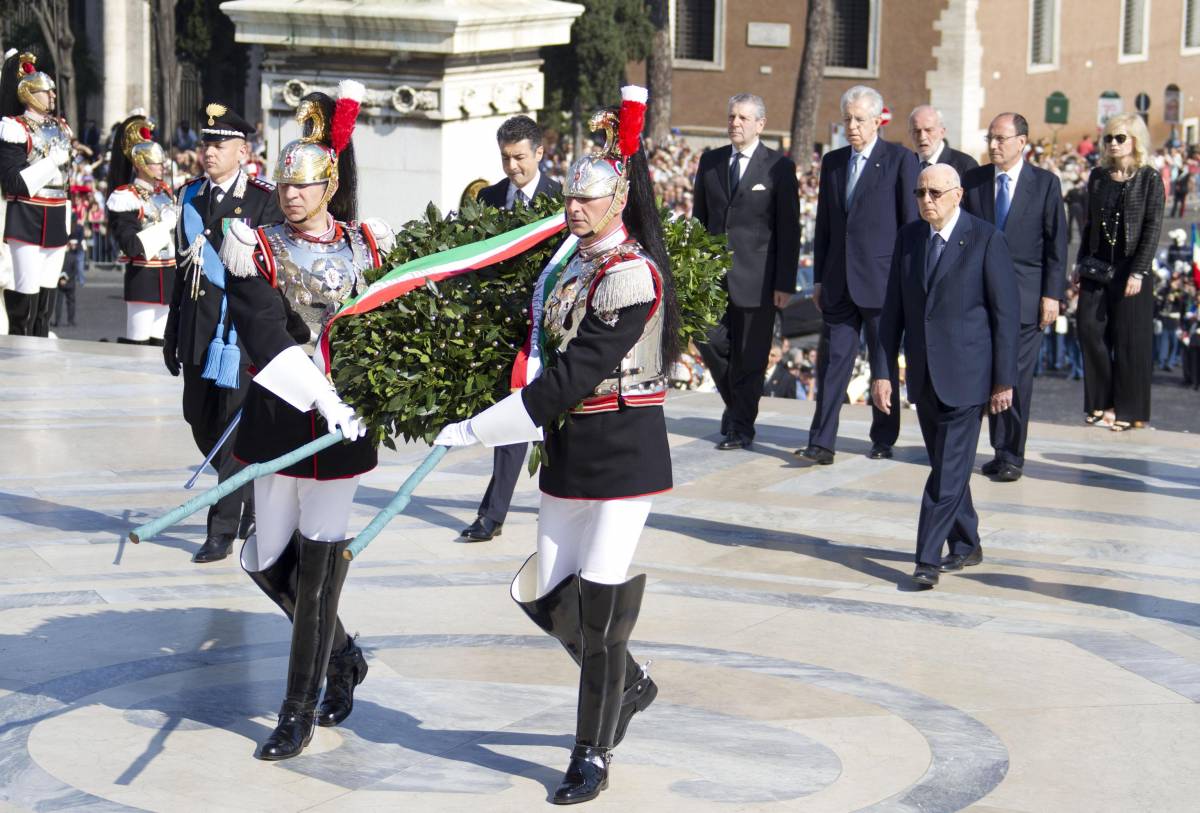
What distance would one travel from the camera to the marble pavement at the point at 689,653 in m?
5.80

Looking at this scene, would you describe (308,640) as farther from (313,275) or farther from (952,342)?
(952,342)

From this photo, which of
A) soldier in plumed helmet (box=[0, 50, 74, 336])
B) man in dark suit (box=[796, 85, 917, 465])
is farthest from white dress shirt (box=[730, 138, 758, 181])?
soldier in plumed helmet (box=[0, 50, 74, 336])

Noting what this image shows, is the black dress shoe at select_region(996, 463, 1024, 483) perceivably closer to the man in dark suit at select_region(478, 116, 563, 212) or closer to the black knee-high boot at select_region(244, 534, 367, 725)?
the man in dark suit at select_region(478, 116, 563, 212)

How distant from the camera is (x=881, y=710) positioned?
21.3ft

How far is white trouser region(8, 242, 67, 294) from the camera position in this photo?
1410 centimetres

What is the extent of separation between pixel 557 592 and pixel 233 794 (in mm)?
1076

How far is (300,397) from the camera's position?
5852 millimetres

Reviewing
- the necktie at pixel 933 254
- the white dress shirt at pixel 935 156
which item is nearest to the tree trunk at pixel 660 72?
the white dress shirt at pixel 935 156

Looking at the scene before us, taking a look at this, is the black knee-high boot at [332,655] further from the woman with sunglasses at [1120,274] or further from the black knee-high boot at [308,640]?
the woman with sunglasses at [1120,274]

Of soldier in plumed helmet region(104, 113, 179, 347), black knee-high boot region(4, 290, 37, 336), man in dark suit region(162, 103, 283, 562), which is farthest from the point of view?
black knee-high boot region(4, 290, 37, 336)

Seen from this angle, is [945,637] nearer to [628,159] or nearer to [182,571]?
[628,159]

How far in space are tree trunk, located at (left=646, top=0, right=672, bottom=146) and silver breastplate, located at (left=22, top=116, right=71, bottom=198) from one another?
3044cm

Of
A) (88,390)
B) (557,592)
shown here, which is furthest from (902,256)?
(88,390)

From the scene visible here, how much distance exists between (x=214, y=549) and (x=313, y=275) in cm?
270
